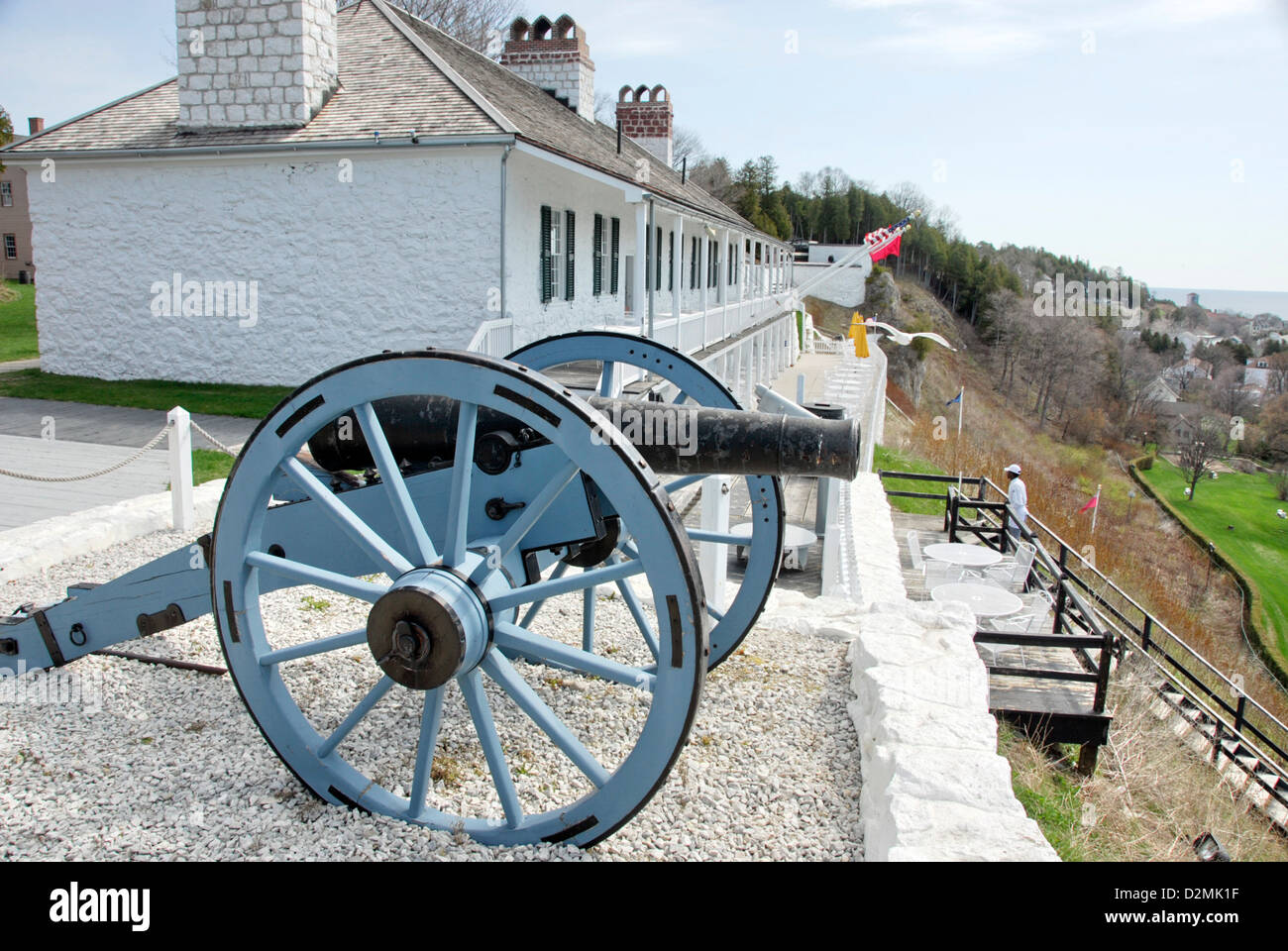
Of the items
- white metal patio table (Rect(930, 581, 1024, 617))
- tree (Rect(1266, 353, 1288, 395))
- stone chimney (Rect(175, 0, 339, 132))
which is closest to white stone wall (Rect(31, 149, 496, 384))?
stone chimney (Rect(175, 0, 339, 132))

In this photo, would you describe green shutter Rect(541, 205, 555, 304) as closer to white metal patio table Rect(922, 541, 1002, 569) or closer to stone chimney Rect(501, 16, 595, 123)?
white metal patio table Rect(922, 541, 1002, 569)

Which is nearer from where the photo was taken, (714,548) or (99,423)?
(714,548)

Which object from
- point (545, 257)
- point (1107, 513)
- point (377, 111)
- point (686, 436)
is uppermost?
point (377, 111)

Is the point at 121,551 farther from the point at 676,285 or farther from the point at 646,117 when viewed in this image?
the point at 646,117

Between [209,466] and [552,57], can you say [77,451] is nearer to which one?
[209,466]

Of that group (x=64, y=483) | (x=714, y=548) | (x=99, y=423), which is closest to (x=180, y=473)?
(x=64, y=483)

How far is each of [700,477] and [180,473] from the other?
16.1ft

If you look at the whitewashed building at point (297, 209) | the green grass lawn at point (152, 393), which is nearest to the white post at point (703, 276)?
the whitewashed building at point (297, 209)

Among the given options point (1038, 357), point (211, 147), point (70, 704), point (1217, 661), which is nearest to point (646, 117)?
point (211, 147)

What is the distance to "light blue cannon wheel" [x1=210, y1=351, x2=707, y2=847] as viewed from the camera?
8.91 ft

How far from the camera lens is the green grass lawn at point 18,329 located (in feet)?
66.3

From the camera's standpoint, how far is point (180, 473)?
7.29 meters
